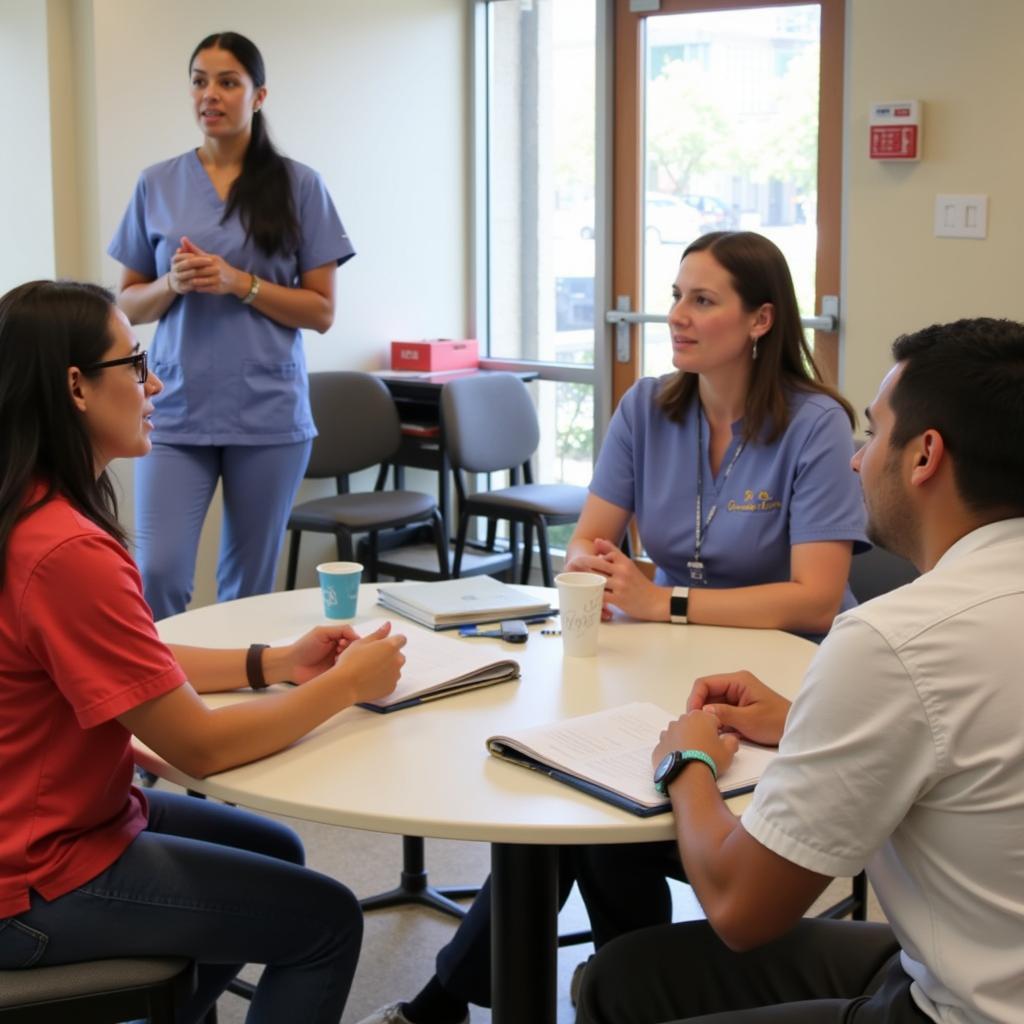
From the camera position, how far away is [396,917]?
252 cm

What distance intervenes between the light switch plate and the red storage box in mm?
1823

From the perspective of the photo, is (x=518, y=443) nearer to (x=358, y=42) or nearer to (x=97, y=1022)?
(x=358, y=42)

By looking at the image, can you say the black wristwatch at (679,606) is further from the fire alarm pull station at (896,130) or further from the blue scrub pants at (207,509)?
the fire alarm pull station at (896,130)

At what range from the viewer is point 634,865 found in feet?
6.21

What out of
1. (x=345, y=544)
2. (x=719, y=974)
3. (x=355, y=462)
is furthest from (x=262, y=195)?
(x=719, y=974)

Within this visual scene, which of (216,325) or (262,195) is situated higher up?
(262,195)

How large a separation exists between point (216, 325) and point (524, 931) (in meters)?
1.93

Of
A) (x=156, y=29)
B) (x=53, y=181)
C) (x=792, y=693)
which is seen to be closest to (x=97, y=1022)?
(x=792, y=693)

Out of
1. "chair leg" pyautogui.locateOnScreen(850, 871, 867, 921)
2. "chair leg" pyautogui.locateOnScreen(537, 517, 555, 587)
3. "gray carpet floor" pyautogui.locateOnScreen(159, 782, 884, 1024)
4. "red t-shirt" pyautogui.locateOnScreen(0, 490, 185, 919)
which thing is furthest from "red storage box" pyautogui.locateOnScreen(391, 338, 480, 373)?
"red t-shirt" pyautogui.locateOnScreen(0, 490, 185, 919)

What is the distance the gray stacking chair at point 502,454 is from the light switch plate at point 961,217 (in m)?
1.33

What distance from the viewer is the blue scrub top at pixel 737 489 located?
2.08m

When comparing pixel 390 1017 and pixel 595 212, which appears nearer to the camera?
pixel 390 1017

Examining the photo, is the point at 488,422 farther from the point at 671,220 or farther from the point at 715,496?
the point at 715,496

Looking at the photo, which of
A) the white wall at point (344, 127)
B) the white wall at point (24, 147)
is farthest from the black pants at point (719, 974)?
the white wall at point (24, 147)
